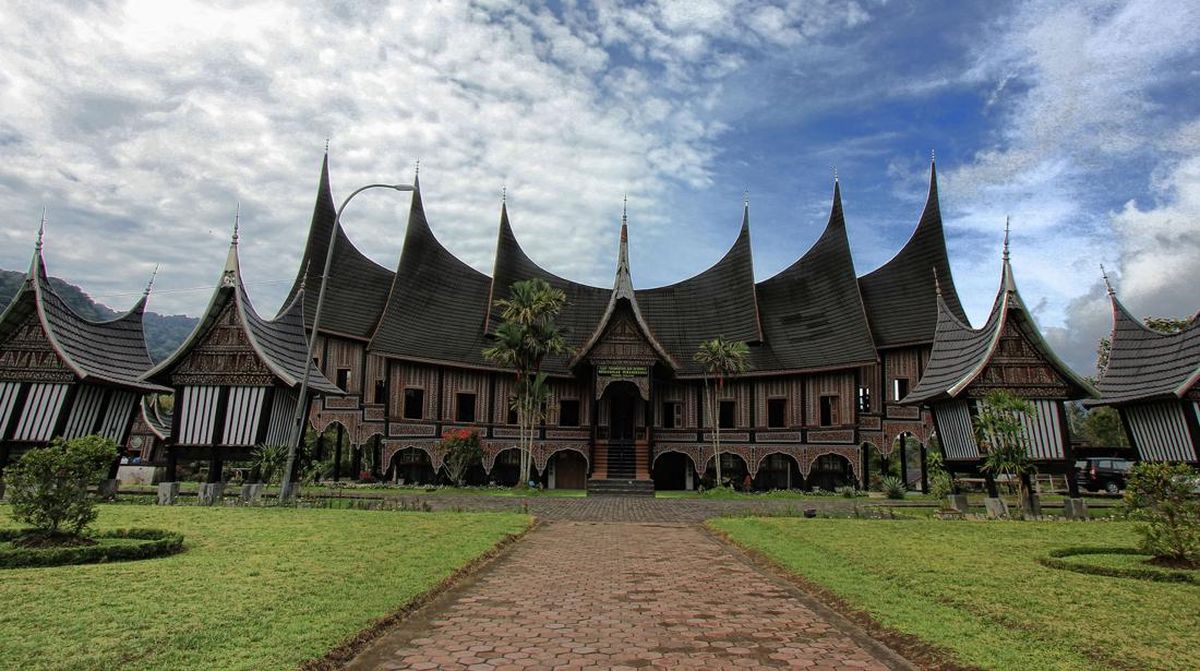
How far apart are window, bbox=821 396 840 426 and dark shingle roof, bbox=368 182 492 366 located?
1417 cm

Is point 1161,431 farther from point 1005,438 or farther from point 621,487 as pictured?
point 621,487

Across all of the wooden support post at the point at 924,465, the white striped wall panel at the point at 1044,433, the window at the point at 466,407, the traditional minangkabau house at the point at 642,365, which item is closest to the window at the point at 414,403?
the traditional minangkabau house at the point at 642,365

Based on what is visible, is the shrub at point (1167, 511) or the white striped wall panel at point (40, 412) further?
the white striped wall panel at point (40, 412)

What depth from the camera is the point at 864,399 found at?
30.8 metres

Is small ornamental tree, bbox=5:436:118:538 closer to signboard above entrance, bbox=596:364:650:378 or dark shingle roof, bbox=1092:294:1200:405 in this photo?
signboard above entrance, bbox=596:364:650:378

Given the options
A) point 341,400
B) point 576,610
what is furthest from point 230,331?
point 576,610

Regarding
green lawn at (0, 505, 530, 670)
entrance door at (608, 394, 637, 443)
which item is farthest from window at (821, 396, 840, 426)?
green lawn at (0, 505, 530, 670)

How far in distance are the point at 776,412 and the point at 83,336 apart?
25228 millimetres

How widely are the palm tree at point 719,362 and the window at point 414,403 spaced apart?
1165cm

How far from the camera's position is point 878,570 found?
30.7ft

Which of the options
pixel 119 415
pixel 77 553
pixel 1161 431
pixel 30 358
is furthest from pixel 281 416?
pixel 1161 431

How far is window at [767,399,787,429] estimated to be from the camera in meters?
33.0

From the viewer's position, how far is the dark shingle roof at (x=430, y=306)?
102 ft

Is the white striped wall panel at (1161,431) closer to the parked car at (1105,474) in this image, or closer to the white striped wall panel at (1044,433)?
the white striped wall panel at (1044,433)
